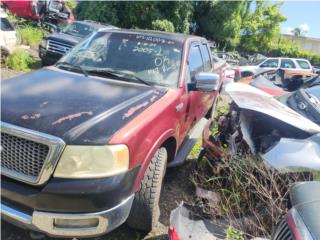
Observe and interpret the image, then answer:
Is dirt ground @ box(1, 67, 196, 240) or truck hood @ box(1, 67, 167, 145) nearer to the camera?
truck hood @ box(1, 67, 167, 145)

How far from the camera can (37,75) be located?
3482 millimetres

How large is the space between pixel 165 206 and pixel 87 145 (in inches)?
66.7

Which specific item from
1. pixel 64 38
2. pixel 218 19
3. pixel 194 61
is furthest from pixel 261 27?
pixel 194 61

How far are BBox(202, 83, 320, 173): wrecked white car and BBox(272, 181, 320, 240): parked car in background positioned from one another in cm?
72

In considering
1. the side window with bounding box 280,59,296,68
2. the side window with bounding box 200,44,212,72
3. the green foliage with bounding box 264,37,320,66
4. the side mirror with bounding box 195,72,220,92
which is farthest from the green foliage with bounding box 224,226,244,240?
the green foliage with bounding box 264,37,320,66

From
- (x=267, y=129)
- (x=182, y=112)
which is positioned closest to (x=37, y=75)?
(x=182, y=112)

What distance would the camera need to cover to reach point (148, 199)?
113 inches

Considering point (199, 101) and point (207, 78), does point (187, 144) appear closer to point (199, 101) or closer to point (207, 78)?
point (199, 101)

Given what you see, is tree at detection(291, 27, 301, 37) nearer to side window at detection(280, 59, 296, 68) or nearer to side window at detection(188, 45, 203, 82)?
side window at detection(280, 59, 296, 68)

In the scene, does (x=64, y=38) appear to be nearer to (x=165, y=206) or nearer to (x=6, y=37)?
(x=6, y=37)

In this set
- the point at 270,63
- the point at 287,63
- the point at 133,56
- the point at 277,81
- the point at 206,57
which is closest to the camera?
the point at 133,56

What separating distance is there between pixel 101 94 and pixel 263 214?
186 cm

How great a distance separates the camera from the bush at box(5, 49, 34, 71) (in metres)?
9.21

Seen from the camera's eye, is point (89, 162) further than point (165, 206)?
No
